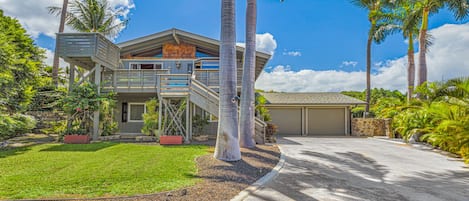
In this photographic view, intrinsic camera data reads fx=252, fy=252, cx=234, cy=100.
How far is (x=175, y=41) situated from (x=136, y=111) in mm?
5245

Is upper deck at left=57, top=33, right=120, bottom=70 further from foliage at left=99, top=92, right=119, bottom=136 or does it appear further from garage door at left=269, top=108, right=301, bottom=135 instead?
garage door at left=269, top=108, right=301, bottom=135

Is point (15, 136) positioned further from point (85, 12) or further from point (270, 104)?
point (270, 104)

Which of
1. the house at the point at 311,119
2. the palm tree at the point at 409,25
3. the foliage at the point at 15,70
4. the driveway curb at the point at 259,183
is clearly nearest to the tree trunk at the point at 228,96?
the driveway curb at the point at 259,183

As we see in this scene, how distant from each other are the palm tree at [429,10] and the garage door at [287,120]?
26.0 feet

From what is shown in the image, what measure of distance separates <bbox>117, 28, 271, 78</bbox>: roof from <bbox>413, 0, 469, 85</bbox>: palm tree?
29.7 feet

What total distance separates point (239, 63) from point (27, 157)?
11.9 metres

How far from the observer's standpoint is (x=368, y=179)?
589cm

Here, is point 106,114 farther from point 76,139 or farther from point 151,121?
point 151,121

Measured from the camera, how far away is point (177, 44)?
1708 centimetres

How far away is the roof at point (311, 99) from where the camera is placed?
1864 cm

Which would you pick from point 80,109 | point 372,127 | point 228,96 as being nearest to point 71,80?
point 80,109

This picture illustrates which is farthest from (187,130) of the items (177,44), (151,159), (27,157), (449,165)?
(449,165)

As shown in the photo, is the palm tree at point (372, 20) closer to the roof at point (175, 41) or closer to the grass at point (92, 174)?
the roof at point (175, 41)

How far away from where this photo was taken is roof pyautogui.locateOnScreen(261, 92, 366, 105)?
61.2ft
